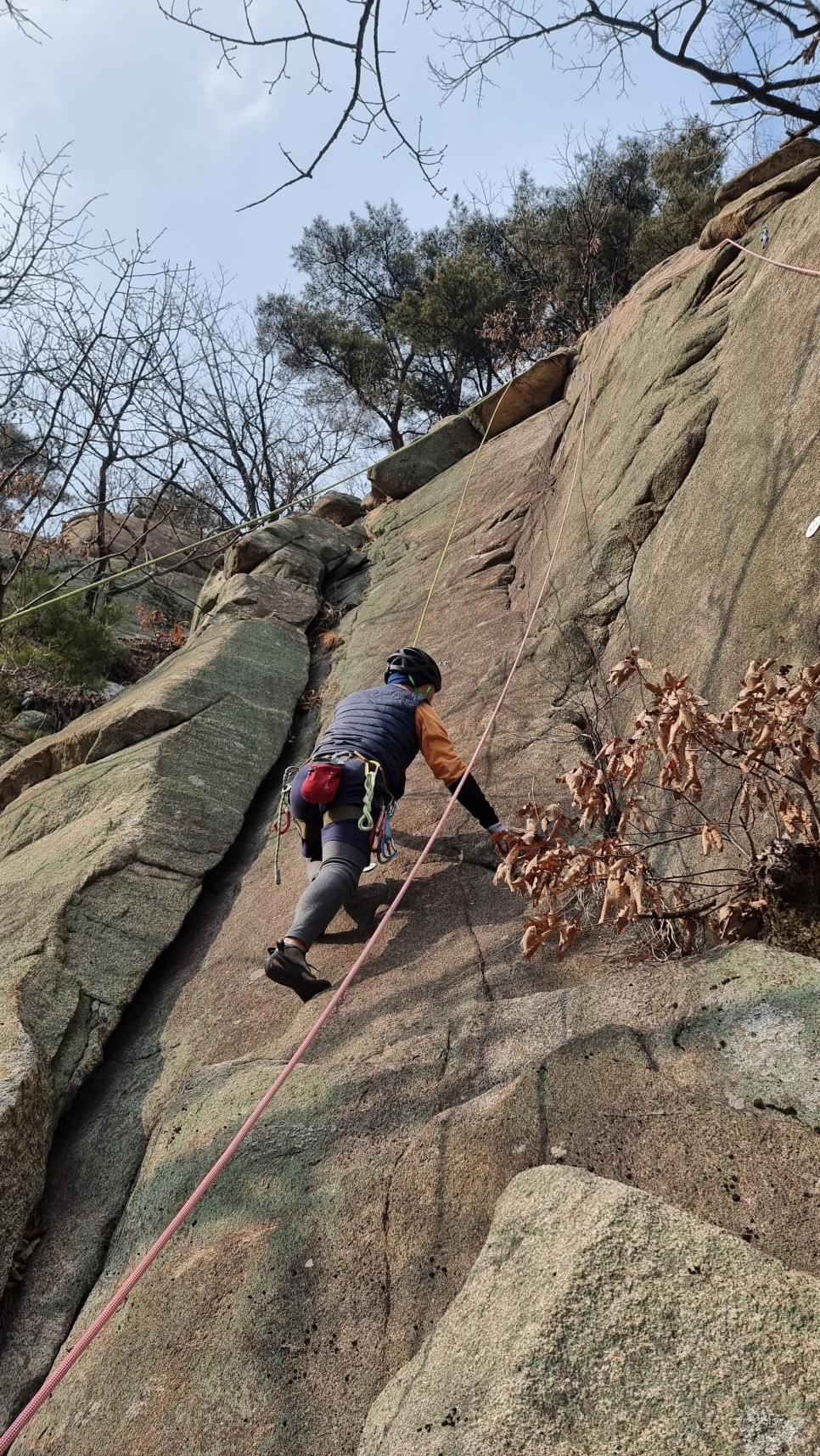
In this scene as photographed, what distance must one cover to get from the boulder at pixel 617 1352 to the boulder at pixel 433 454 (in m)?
11.5

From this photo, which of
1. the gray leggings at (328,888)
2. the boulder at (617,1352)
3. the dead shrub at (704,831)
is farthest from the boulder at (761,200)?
the boulder at (617,1352)

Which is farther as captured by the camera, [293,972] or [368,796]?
[368,796]

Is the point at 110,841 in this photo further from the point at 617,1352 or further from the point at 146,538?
the point at 146,538

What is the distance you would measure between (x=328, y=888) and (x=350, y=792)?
1.69ft

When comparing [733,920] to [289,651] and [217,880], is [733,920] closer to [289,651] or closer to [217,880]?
[217,880]

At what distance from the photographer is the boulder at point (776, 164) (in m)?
6.75

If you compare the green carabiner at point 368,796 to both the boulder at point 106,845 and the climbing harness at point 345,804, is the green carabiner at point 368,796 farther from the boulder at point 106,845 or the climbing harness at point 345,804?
the boulder at point 106,845

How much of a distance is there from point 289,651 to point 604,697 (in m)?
3.90

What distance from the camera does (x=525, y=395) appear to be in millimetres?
11672

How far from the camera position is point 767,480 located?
4.20 m

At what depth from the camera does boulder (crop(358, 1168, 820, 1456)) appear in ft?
5.29

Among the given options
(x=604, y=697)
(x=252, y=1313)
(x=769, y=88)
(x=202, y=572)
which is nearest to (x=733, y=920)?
(x=252, y=1313)

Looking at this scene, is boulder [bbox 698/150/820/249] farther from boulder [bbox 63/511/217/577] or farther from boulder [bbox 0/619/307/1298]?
boulder [bbox 63/511/217/577]

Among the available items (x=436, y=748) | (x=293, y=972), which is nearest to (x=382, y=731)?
(x=436, y=748)
